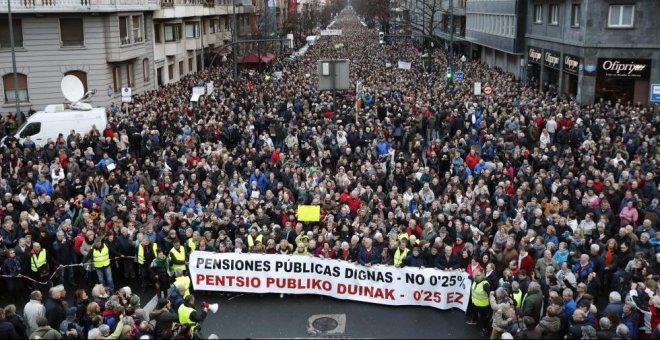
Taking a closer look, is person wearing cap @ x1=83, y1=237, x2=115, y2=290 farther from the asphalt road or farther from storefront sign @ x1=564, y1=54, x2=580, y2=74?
storefront sign @ x1=564, y1=54, x2=580, y2=74

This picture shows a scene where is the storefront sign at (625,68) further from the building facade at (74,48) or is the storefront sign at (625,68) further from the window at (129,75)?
the window at (129,75)

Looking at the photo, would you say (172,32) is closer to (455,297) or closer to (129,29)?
(129,29)

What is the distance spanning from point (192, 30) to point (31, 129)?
1265 inches

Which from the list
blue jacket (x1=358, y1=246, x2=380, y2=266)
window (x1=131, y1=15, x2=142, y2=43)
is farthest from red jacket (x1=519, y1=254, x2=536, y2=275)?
window (x1=131, y1=15, x2=142, y2=43)

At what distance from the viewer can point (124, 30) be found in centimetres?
3934

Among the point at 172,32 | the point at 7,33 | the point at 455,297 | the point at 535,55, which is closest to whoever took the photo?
the point at 455,297

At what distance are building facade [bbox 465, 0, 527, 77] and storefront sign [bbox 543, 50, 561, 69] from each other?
5199 mm

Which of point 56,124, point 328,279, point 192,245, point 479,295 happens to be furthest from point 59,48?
point 479,295

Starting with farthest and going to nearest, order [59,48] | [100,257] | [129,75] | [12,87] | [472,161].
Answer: [129,75] → [59,48] → [12,87] → [472,161] → [100,257]

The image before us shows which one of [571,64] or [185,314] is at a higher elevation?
[571,64]

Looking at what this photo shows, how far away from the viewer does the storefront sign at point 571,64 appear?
1366 inches

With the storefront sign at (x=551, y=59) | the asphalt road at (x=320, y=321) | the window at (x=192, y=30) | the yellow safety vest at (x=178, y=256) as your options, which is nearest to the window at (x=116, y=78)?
the window at (x=192, y=30)

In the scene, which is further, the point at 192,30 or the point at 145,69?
the point at 192,30

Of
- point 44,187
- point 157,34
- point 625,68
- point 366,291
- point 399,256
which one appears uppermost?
point 157,34
